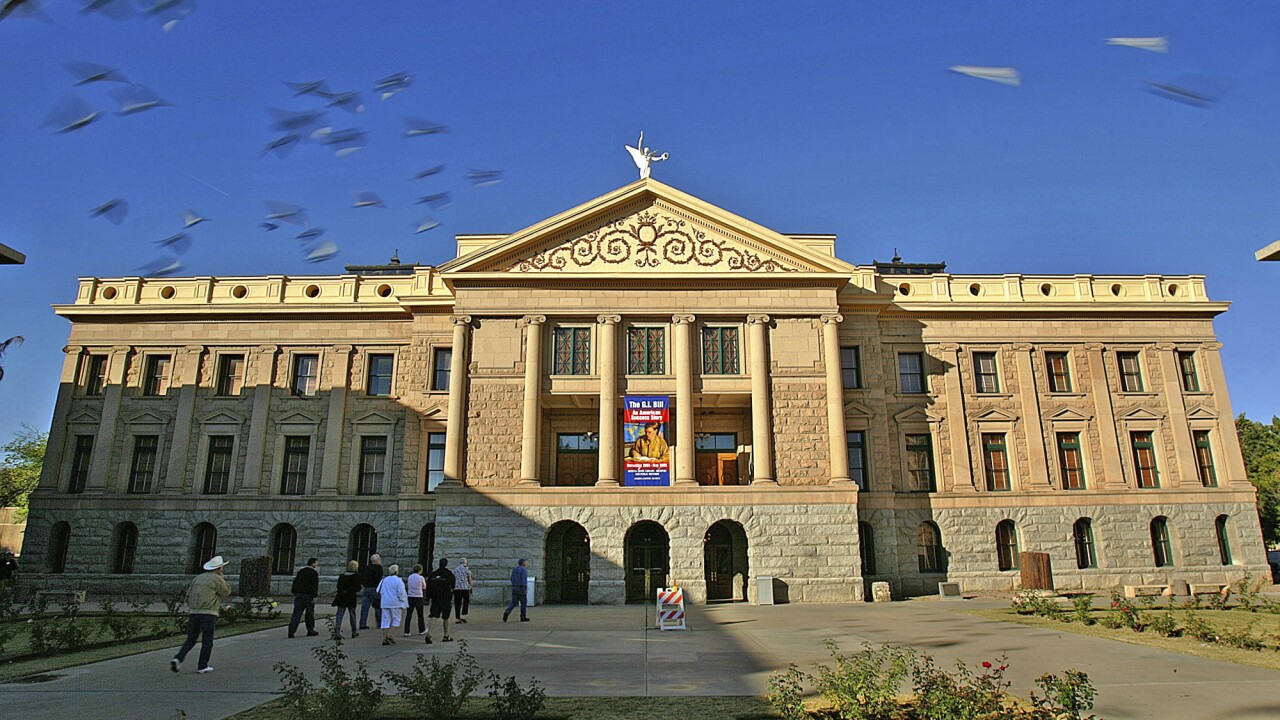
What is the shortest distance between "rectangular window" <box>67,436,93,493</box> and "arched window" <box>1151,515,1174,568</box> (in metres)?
50.1

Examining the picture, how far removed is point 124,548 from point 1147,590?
150ft

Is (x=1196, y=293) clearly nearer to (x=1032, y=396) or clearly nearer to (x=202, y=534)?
(x=1032, y=396)

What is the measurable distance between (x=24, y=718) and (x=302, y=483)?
28.5 metres

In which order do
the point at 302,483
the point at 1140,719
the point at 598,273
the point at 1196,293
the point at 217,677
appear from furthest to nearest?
the point at 1196,293 → the point at 302,483 → the point at 598,273 → the point at 217,677 → the point at 1140,719

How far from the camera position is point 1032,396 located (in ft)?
125

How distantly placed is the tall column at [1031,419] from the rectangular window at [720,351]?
14.6m

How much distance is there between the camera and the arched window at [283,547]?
36.2 meters

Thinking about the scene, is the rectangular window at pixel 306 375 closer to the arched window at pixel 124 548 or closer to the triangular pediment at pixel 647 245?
the triangular pediment at pixel 647 245

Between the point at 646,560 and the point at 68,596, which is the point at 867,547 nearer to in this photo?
the point at 646,560

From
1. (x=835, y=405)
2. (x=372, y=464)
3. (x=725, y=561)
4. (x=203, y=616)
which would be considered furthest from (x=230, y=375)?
(x=835, y=405)

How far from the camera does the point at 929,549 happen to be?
119 ft

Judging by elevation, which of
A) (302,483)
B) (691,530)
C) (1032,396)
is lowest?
(691,530)

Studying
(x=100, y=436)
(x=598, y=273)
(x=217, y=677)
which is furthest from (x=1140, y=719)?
(x=100, y=436)

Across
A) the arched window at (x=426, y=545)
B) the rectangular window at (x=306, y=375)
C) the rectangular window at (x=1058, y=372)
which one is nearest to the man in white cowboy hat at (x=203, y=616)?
the arched window at (x=426, y=545)
